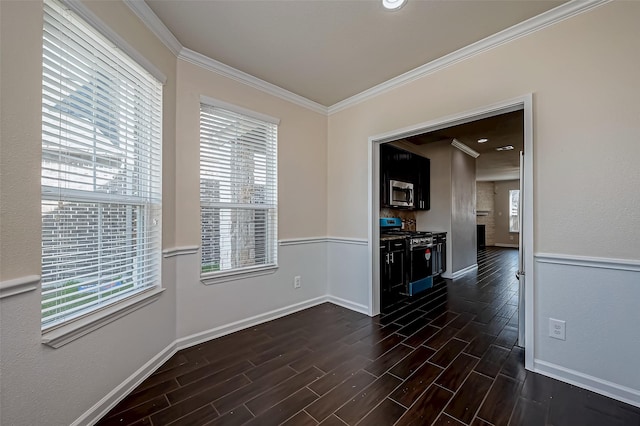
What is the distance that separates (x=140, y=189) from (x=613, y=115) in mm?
3342

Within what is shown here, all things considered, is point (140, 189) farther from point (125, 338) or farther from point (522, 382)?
point (522, 382)

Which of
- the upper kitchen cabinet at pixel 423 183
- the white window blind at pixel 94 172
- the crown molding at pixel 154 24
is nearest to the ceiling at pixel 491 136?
the upper kitchen cabinet at pixel 423 183

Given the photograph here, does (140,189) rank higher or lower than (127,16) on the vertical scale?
lower

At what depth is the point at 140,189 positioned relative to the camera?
2012 millimetres

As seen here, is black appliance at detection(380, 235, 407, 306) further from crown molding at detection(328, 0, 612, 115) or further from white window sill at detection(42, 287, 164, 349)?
white window sill at detection(42, 287, 164, 349)

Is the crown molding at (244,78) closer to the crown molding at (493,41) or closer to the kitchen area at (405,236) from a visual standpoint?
the crown molding at (493,41)

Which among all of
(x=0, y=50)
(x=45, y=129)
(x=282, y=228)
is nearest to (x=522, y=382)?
(x=282, y=228)

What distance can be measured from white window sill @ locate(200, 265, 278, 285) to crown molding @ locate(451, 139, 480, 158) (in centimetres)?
414

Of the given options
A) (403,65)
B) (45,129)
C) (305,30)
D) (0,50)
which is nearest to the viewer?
(0,50)

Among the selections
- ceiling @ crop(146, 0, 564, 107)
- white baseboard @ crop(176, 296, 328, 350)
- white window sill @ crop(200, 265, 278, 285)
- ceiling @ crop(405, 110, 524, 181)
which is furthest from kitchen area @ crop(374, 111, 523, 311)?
white window sill @ crop(200, 265, 278, 285)

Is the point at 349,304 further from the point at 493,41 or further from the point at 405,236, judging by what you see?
the point at 493,41

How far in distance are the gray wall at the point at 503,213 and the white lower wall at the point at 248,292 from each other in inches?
378

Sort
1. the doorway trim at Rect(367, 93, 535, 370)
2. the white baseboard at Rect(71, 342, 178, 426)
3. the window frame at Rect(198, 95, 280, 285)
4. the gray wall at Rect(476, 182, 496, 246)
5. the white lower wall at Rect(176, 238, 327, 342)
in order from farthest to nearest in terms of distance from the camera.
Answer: the gray wall at Rect(476, 182, 496, 246), the window frame at Rect(198, 95, 280, 285), the white lower wall at Rect(176, 238, 327, 342), the doorway trim at Rect(367, 93, 535, 370), the white baseboard at Rect(71, 342, 178, 426)

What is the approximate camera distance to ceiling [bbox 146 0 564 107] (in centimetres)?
190
